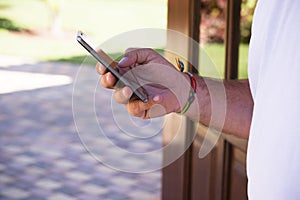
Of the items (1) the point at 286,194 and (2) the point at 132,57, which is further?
(2) the point at 132,57

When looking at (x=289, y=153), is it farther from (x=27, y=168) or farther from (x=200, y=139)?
(x=27, y=168)

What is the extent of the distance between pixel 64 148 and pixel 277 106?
16.1 ft

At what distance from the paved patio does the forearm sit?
2.25 meters

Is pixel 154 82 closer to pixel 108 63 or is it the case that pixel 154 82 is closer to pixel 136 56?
pixel 136 56

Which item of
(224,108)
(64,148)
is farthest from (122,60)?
(64,148)

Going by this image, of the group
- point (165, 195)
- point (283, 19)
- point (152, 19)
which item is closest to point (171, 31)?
point (165, 195)

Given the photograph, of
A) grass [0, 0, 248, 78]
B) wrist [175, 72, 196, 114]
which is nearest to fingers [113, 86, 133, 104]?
wrist [175, 72, 196, 114]

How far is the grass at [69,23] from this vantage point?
32.8 ft

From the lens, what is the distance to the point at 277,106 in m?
1.22

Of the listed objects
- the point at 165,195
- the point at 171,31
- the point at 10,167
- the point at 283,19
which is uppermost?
the point at 283,19

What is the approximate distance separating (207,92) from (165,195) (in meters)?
1.85

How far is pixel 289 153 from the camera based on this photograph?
1217 mm

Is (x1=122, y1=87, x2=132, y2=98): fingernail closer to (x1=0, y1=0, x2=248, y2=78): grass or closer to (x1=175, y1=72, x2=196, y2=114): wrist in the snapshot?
(x1=175, y1=72, x2=196, y2=114): wrist

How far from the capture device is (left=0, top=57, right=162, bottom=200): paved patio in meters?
5.12
